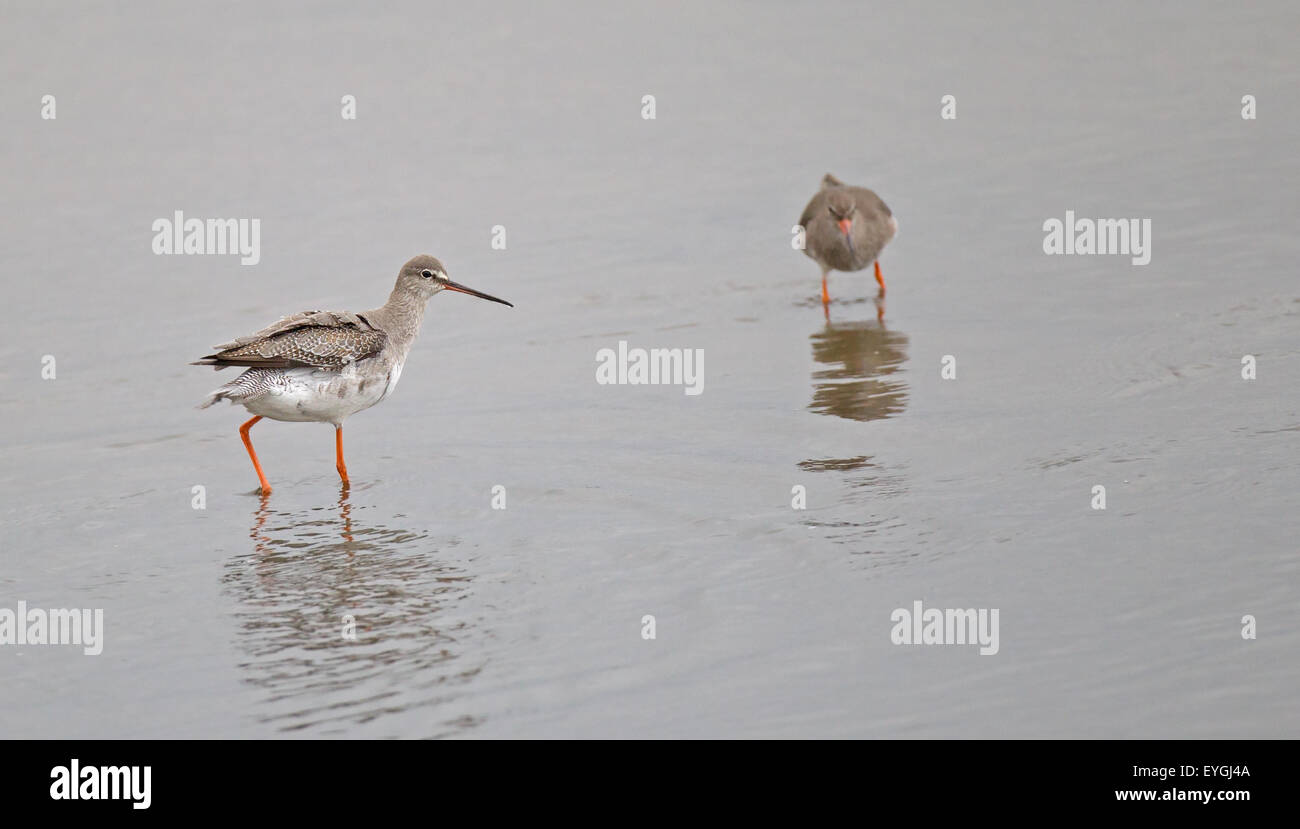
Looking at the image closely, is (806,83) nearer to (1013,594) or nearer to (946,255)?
(946,255)

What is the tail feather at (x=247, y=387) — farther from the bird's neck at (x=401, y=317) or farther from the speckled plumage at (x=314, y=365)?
the bird's neck at (x=401, y=317)

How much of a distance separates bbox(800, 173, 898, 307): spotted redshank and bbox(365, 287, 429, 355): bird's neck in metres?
4.36

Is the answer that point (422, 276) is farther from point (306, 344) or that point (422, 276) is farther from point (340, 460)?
point (340, 460)

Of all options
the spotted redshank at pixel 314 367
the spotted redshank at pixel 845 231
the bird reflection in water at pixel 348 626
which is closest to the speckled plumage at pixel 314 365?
the spotted redshank at pixel 314 367

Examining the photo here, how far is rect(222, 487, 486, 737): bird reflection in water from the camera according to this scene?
6.42 metres

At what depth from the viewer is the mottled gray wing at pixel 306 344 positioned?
9.73 meters

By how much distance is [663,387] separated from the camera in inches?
468

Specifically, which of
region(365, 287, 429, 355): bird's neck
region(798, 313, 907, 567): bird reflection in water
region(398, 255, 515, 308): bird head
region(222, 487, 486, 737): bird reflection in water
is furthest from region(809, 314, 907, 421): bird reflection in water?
region(222, 487, 486, 737): bird reflection in water

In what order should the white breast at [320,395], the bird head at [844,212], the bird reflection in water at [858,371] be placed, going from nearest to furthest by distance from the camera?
the white breast at [320,395]
the bird reflection in water at [858,371]
the bird head at [844,212]

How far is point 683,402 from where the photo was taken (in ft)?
37.4

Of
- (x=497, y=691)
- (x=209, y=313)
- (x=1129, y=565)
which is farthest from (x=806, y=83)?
(x=497, y=691)

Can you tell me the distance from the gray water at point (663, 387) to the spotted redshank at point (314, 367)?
45 centimetres

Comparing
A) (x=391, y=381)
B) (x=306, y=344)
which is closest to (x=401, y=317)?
(x=391, y=381)

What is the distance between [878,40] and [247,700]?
17.0 m
